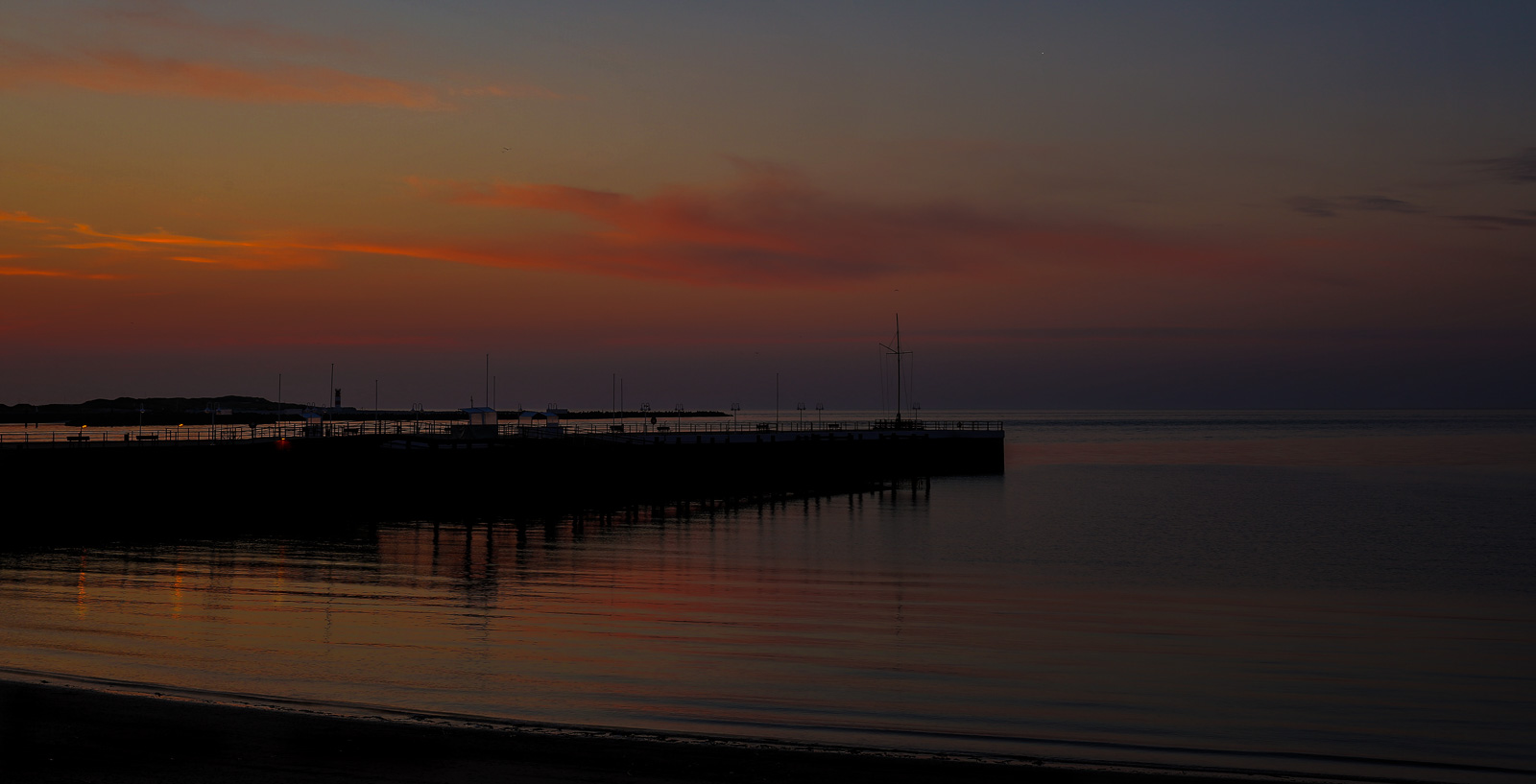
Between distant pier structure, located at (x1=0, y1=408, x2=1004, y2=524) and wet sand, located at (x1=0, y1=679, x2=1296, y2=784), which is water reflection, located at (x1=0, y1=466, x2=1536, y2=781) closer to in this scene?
wet sand, located at (x1=0, y1=679, x2=1296, y2=784)

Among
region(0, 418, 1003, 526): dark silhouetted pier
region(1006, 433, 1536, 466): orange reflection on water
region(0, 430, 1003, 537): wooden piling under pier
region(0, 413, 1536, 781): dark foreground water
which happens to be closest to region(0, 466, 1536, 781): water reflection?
region(0, 413, 1536, 781): dark foreground water

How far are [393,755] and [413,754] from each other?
200mm

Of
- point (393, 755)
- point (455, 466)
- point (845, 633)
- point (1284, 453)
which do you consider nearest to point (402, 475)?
point (455, 466)

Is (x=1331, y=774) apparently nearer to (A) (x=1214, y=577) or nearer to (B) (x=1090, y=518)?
(A) (x=1214, y=577)

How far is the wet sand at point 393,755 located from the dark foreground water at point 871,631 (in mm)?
1910

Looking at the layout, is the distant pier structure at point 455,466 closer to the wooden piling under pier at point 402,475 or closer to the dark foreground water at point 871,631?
the wooden piling under pier at point 402,475

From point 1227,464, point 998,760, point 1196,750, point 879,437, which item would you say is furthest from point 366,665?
point 1227,464

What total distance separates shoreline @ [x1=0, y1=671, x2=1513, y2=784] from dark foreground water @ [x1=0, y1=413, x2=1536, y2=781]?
152 cm

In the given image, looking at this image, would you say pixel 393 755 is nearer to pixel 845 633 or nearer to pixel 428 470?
pixel 845 633

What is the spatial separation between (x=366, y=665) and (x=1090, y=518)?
41804 mm

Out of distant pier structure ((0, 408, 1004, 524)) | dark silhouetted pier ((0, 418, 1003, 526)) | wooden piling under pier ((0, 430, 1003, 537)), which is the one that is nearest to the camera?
wooden piling under pier ((0, 430, 1003, 537))

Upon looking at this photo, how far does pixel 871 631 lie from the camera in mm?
22672

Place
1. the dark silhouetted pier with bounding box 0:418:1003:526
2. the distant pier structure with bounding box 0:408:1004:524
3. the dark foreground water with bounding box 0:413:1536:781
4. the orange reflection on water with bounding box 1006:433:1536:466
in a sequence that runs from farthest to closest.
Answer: the orange reflection on water with bounding box 1006:433:1536:466, the distant pier structure with bounding box 0:408:1004:524, the dark silhouetted pier with bounding box 0:418:1003:526, the dark foreground water with bounding box 0:413:1536:781

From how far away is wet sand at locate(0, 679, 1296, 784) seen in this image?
11.0m
